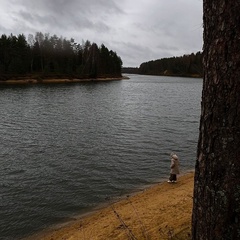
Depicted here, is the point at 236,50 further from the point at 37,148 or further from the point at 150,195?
the point at 37,148

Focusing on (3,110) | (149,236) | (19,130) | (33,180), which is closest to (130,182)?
(33,180)

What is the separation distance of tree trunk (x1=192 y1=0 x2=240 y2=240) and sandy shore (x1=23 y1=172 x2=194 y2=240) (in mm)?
3392

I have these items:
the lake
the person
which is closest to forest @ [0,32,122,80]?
the lake

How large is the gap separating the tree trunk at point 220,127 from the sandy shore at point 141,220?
3.39 m

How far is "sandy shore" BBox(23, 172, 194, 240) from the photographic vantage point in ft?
24.5

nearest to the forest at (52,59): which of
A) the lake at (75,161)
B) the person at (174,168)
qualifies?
the lake at (75,161)

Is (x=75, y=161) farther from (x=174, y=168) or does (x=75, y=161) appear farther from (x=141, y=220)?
(x=141, y=220)

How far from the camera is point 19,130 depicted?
86.2 feet

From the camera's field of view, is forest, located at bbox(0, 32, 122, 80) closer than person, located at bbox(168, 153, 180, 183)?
No

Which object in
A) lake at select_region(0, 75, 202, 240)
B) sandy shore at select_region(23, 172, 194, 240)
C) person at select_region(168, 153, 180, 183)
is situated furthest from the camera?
person at select_region(168, 153, 180, 183)

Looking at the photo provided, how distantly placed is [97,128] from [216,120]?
2490 cm

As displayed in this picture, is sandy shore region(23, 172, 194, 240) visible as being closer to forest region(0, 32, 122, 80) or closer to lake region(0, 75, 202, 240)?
lake region(0, 75, 202, 240)

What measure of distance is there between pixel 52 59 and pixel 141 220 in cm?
11560

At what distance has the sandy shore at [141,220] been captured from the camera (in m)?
7.47
